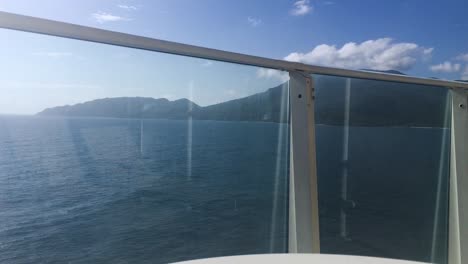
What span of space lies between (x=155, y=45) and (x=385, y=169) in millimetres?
1873

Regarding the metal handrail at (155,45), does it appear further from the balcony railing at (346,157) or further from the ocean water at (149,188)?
the ocean water at (149,188)

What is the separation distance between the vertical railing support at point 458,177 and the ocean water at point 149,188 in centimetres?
76

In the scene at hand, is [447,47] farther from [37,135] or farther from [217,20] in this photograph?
[37,135]

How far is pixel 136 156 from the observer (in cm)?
158

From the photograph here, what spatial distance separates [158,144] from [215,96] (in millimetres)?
356

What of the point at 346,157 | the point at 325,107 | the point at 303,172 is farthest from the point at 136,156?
the point at 346,157

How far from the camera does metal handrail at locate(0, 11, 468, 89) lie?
3.68ft

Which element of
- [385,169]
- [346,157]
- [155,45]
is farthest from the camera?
[385,169]

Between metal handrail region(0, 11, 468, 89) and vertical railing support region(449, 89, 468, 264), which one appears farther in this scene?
vertical railing support region(449, 89, 468, 264)

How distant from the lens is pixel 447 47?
1287 centimetres

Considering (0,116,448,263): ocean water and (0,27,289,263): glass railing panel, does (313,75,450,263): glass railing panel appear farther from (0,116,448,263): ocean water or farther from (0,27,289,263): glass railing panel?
(0,27,289,263): glass railing panel

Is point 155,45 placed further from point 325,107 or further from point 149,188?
point 325,107

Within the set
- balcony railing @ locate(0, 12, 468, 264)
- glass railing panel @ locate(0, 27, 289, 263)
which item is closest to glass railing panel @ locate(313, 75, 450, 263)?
balcony railing @ locate(0, 12, 468, 264)

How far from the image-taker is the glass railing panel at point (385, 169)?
79.9 inches
